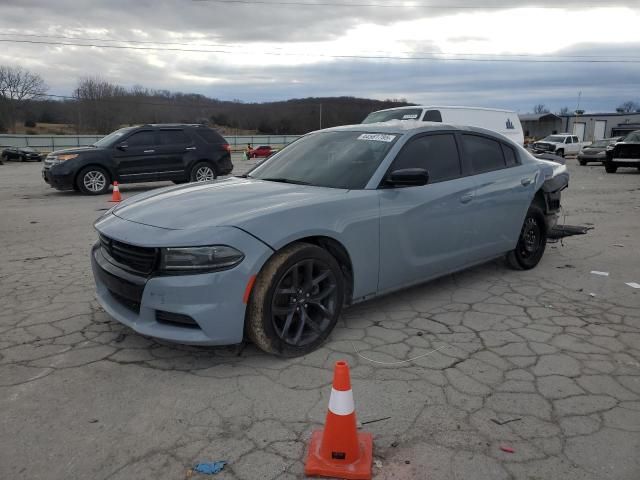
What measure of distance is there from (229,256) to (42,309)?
2.23m

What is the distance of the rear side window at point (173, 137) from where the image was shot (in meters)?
13.5

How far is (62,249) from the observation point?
6613 mm

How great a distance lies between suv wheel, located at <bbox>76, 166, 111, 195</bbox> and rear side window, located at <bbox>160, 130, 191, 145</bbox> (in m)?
1.69

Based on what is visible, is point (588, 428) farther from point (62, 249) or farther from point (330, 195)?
point (62, 249)

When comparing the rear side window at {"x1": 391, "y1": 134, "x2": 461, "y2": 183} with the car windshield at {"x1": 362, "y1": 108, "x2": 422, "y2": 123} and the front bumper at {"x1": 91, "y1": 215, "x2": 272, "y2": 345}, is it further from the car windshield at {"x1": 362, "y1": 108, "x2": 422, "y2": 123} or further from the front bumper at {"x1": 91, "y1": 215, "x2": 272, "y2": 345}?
the car windshield at {"x1": 362, "y1": 108, "x2": 422, "y2": 123}

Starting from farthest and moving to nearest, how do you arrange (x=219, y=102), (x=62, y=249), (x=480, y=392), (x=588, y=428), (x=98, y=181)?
(x=219, y=102) < (x=98, y=181) < (x=62, y=249) < (x=480, y=392) < (x=588, y=428)

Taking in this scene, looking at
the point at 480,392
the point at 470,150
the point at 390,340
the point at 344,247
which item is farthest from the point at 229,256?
the point at 470,150

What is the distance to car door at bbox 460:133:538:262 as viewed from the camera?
15.7 feet

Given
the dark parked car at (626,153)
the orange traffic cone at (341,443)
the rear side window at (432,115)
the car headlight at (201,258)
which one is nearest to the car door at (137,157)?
the rear side window at (432,115)

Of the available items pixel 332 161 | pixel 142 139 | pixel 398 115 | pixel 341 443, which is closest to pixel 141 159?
pixel 142 139

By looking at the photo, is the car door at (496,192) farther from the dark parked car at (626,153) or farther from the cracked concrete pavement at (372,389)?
the dark parked car at (626,153)

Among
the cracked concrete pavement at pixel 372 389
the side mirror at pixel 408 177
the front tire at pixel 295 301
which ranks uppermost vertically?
the side mirror at pixel 408 177

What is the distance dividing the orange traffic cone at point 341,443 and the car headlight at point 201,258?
109 centimetres

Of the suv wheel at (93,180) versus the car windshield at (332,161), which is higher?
the car windshield at (332,161)
